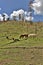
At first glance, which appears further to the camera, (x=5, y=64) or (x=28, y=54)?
(x=28, y=54)

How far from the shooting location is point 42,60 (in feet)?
47.9

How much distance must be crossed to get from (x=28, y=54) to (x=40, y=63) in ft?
10.9

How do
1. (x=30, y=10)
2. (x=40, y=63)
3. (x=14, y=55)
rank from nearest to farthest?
(x=40, y=63) < (x=14, y=55) < (x=30, y=10)

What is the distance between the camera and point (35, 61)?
14.4 metres

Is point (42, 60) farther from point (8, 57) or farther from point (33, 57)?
point (8, 57)

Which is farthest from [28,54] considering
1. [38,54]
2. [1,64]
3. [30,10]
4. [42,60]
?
[30,10]

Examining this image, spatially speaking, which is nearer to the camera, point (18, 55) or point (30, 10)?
point (18, 55)

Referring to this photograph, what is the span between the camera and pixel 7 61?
1473cm

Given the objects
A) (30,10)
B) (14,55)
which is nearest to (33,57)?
(14,55)

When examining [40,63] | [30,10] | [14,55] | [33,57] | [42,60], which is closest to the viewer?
[40,63]

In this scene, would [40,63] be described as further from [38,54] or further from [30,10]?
[30,10]

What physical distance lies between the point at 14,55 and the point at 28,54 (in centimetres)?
98

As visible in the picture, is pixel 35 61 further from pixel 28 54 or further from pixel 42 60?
pixel 28 54

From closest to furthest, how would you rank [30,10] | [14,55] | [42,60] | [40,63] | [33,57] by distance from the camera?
[40,63] < [42,60] < [33,57] < [14,55] < [30,10]
